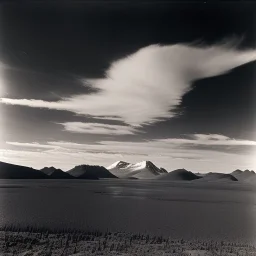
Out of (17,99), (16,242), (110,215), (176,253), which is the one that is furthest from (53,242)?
(110,215)

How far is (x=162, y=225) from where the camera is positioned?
39.9m

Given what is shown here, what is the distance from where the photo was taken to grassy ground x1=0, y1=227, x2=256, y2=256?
77.0 feet

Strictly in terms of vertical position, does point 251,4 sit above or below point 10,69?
above

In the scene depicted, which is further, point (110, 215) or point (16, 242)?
point (110, 215)

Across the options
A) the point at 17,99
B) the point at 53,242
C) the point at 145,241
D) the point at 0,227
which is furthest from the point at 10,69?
the point at 145,241

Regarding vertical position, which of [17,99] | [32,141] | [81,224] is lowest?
[81,224]

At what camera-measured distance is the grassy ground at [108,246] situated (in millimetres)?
23469

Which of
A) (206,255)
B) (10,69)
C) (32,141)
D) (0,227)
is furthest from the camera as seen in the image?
(32,141)

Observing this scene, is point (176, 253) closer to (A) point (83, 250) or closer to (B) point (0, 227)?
(A) point (83, 250)

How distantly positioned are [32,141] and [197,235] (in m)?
25.4

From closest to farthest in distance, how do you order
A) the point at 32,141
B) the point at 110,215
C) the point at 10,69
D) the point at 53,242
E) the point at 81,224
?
the point at 53,242 → the point at 10,69 → the point at 81,224 → the point at 32,141 → the point at 110,215

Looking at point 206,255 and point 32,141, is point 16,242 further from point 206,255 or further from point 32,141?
point 32,141

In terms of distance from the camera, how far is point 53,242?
26406mm

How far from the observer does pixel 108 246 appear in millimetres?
25828
